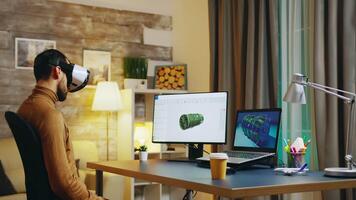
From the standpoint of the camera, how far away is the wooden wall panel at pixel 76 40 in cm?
450

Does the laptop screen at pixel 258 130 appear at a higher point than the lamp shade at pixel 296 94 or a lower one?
lower

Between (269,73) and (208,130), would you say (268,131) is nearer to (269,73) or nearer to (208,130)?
(208,130)

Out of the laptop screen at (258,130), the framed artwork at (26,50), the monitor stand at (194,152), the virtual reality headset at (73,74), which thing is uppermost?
the framed artwork at (26,50)

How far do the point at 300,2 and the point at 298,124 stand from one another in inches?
36.7

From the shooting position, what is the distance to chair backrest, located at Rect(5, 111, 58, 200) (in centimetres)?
204

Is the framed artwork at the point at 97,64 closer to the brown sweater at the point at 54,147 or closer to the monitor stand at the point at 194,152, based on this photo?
the monitor stand at the point at 194,152

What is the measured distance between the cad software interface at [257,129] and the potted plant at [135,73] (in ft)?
7.31

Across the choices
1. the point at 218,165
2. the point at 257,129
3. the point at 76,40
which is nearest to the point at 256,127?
the point at 257,129

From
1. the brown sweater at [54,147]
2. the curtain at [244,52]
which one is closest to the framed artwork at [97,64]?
the curtain at [244,52]

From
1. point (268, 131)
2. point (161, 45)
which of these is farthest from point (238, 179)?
point (161, 45)

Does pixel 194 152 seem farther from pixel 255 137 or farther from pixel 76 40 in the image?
pixel 76 40

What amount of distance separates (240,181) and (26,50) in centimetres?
321

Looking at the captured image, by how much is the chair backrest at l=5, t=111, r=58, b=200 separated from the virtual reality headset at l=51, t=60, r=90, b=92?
355 millimetres

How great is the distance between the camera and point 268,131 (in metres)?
2.65
